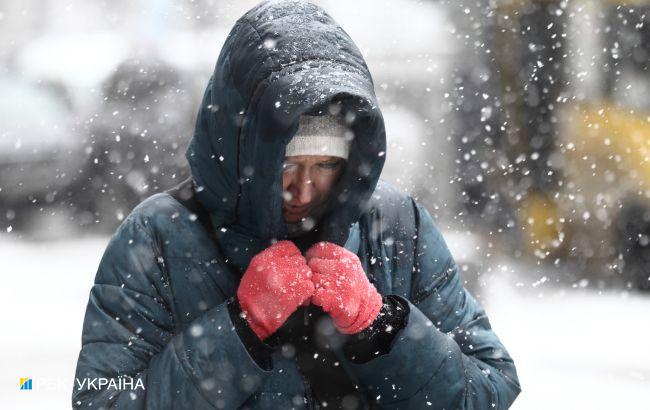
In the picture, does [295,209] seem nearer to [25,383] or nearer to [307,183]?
[307,183]

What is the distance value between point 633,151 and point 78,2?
6.41 metres

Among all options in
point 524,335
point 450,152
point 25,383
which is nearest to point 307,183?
point 25,383

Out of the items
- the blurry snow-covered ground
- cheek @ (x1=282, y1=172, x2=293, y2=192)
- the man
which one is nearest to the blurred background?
the blurry snow-covered ground

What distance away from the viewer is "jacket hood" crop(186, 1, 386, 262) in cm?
166

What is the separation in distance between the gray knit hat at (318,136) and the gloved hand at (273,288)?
0.62ft

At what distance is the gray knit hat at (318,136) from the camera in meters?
1.75

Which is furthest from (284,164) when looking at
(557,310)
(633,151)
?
(633,151)

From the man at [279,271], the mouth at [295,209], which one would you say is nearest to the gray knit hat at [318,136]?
the man at [279,271]

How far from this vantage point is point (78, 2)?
10398 millimetres

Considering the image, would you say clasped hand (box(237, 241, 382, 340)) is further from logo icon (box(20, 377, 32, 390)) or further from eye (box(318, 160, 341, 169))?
logo icon (box(20, 377, 32, 390))

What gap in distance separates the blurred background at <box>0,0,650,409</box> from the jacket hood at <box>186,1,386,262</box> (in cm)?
268

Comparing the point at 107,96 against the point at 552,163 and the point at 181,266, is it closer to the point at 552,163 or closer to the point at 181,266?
the point at 552,163

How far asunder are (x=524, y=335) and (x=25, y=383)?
2767 mm

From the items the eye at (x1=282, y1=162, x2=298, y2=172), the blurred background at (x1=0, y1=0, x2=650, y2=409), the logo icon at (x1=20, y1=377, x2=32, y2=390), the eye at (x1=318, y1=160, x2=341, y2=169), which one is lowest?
the eye at (x1=282, y1=162, x2=298, y2=172)
